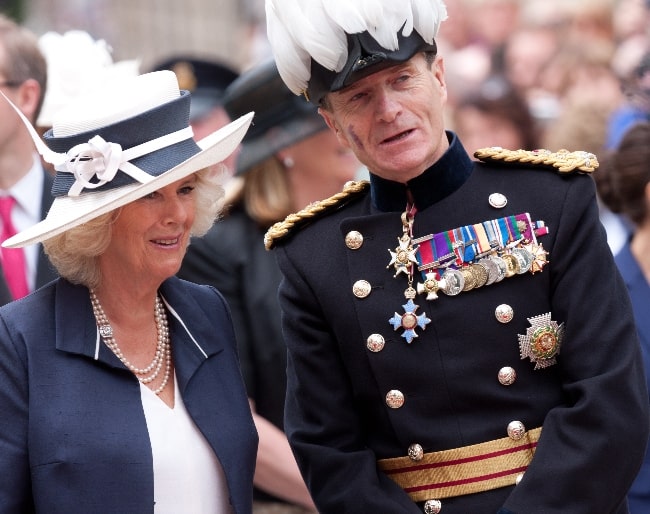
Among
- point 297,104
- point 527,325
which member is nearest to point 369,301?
point 527,325

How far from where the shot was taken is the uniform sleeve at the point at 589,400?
132 inches

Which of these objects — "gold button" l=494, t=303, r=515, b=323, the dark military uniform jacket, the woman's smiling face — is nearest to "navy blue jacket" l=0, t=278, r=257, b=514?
the woman's smiling face

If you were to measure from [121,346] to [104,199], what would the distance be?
404mm

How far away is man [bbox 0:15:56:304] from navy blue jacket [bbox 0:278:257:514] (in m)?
1.25

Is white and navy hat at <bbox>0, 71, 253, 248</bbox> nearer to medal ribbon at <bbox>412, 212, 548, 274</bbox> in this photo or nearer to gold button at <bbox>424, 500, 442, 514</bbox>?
medal ribbon at <bbox>412, 212, 548, 274</bbox>

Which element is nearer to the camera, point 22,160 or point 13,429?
point 13,429

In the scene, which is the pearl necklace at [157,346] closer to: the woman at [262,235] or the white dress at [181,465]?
the white dress at [181,465]

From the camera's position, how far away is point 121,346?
374cm

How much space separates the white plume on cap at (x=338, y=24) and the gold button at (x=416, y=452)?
97 cm

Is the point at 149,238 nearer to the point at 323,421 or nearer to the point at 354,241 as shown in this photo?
the point at 354,241

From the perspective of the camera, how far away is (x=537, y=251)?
3.48 metres

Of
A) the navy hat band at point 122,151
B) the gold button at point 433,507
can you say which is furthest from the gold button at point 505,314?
the navy hat band at point 122,151

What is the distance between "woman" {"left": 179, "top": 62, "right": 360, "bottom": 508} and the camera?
5121 mm

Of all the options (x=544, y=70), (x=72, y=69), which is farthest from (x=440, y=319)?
(x=544, y=70)
